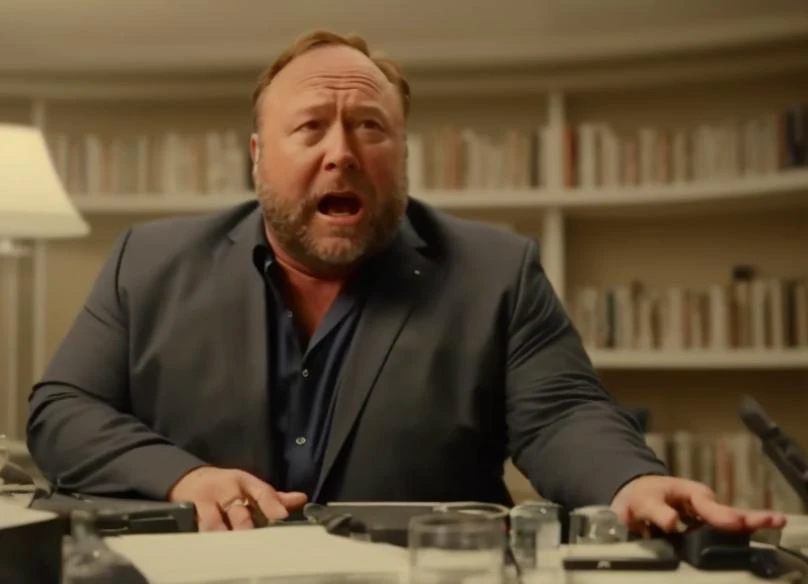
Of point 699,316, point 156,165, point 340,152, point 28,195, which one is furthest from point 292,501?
point 156,165

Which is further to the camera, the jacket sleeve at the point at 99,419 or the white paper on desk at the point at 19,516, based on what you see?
the jacket sleeve at the point at 99,419

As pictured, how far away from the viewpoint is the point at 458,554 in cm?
69

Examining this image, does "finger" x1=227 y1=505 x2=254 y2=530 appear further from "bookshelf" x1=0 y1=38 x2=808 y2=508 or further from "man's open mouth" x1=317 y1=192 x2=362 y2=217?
"bookshelf" x1=0 y1=38 x2=808 y2=508

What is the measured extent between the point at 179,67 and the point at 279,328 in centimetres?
227

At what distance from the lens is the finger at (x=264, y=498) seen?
1.07 meters

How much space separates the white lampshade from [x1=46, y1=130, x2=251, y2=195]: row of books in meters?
0.84

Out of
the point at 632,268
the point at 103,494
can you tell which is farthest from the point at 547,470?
the point at 632,268

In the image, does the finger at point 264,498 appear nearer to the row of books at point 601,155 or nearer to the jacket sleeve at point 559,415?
the jacket sleeve at point 559,415

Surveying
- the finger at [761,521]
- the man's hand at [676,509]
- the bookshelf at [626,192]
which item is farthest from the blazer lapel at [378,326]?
the bookshelf at [626,192]

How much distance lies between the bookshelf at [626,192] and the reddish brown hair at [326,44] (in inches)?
67.5

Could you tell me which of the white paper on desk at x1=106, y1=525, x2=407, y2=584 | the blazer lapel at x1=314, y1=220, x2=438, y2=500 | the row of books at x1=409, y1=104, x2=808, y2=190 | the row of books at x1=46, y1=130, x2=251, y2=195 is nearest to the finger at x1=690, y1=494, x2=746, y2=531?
the white paper on desk at x1=106, y1=525, x2=407, y2=584

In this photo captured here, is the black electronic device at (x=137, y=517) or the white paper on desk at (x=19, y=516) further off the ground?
the white paper on desk at (x=19, y=516)

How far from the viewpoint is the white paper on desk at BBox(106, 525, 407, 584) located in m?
0.73

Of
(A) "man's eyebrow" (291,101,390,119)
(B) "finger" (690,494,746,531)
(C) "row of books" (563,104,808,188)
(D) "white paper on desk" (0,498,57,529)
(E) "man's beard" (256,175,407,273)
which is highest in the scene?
(C) "row of books" (563,104,808,188)
